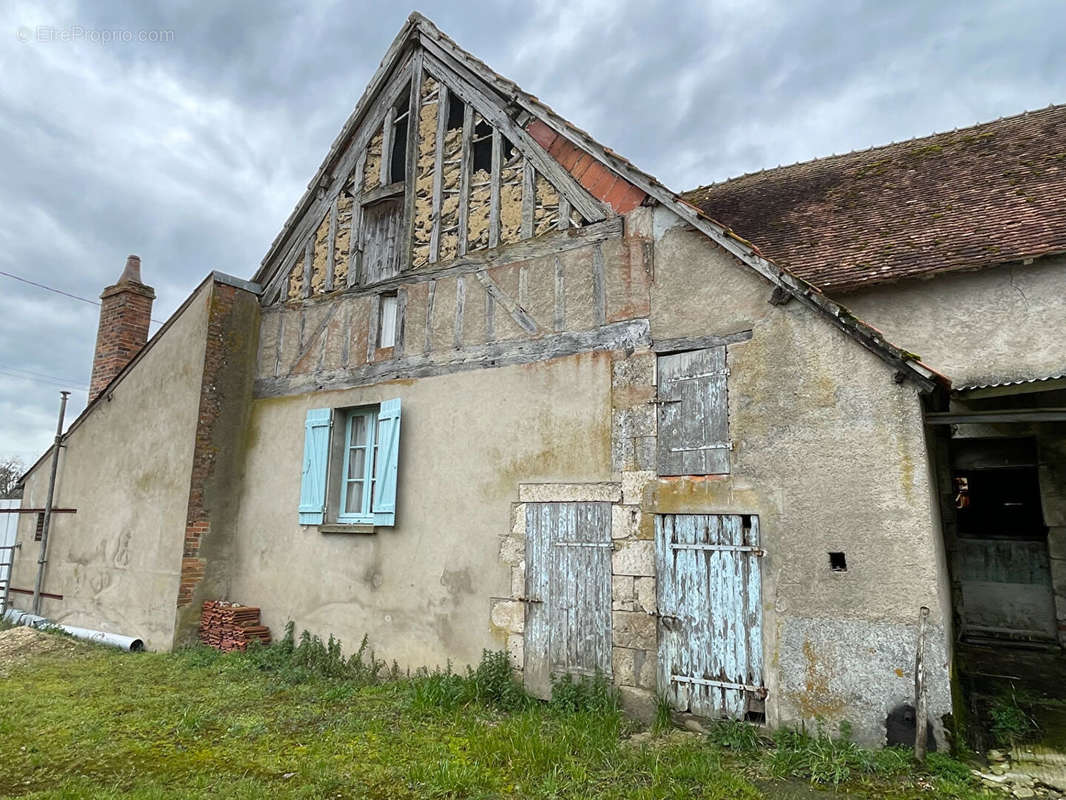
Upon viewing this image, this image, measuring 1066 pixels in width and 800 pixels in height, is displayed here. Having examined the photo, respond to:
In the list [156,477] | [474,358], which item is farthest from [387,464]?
[156,477]

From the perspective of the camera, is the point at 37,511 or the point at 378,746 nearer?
the point at 378,746

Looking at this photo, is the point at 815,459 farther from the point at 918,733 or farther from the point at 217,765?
the point at 217,765

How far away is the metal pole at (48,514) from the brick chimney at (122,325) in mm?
602

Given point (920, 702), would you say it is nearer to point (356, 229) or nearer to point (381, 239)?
point (381, 239)

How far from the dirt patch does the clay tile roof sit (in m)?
9.85

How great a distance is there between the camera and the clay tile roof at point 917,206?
6289mm

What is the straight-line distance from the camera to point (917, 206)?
737cm

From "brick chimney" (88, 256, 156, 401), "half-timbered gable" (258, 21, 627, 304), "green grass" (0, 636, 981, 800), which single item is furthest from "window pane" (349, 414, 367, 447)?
"brick chimney" (88, 256, 156, 401)

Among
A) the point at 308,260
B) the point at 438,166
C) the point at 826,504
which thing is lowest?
the point at 826,504

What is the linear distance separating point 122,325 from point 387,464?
6.23m

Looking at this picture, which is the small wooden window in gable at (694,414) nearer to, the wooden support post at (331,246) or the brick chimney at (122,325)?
the wooden support post at (331,246)

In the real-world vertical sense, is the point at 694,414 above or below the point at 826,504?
above

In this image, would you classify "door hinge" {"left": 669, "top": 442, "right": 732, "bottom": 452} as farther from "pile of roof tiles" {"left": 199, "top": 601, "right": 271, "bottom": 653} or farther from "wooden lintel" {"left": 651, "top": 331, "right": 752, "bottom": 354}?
"pile of roof tiles" {"left": 199, "top": 601, "right": 271, "bottom": 653}

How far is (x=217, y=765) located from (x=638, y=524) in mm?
3727
